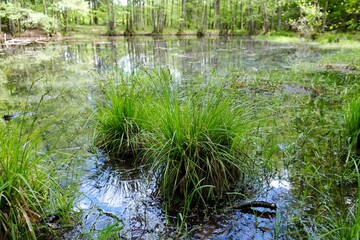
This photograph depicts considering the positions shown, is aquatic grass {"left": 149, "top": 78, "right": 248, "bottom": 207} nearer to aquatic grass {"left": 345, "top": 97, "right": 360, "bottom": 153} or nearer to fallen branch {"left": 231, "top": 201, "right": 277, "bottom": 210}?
fallen branch {"left": 231, "top": 201, "right": 277, "bottom": 210}

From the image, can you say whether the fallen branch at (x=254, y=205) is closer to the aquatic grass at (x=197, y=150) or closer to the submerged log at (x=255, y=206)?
the submerged log at (x=255, y=206)

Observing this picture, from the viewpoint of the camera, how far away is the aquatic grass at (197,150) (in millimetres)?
2174

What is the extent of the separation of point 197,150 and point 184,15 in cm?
3337

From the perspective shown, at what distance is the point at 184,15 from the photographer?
33.2 m

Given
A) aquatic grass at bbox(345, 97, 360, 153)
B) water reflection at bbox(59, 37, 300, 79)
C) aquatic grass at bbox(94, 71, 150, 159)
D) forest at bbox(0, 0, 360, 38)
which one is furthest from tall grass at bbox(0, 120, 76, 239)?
forest at bbox(0, 0, 360, 38)

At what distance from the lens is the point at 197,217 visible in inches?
80.7

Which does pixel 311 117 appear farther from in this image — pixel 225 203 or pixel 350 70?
pixel 350 70

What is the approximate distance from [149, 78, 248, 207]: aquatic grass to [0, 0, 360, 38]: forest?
39.4ft

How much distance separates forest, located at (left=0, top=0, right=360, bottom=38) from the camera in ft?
68.3

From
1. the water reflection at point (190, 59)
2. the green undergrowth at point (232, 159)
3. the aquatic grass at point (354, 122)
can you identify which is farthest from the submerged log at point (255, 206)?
the water reflection at point (190, 59)

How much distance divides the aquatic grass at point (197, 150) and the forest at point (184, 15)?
1202 centimetres

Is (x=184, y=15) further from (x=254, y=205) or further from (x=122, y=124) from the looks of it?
(x=254, y=205)

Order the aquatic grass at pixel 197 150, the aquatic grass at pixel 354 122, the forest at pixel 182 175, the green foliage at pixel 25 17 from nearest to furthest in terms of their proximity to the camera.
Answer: the forest at pixel 182 175 → the aquatic grass at pixel 197 150 → the aquatic grass at pixel 354 122 → the green foliage at pixel 25 17

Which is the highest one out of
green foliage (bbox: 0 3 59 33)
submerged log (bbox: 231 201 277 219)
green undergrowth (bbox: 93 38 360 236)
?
green foliage (bbox: 0 3 59 33)
